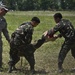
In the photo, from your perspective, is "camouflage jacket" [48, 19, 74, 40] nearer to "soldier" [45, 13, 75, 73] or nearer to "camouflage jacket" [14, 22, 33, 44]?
"soldier" [45, 13, 75, 73]

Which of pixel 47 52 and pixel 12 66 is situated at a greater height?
pixel 12 66

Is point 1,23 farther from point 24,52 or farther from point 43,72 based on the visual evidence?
point 43,72

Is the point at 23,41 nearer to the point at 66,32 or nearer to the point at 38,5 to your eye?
the point at 66,32

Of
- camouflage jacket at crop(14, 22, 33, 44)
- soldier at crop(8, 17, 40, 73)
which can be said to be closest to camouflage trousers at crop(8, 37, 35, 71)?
soldier at crop(8, 17, 40, 73)

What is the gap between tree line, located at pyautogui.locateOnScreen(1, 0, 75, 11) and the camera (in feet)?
419

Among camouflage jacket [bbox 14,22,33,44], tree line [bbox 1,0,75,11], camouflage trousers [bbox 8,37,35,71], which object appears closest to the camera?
camouflage jacket [bbox 14,22,33,44]

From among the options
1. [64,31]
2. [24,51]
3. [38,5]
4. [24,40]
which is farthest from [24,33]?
[38,5]

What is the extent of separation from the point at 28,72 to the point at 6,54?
4.19 m

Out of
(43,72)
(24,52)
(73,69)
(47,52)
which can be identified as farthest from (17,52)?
(47,52)

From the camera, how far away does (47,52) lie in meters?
15.4

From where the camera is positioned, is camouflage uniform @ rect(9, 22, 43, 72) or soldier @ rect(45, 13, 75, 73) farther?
soldier @ rect(45, 13, 75, 73)

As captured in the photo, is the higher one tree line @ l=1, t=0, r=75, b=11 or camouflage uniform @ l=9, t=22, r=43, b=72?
camouflage uniform @ l=9, t=22, r=43, b=72

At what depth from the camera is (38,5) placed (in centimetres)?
13125

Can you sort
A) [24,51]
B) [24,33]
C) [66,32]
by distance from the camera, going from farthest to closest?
[66,32] → [24,51] → [24,33]
